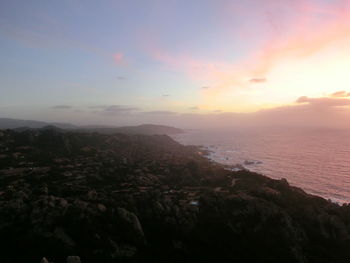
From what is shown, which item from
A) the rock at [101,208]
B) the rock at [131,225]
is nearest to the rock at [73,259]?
the rock at [131,225]

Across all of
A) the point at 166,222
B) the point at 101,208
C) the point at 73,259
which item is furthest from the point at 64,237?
the point at 166,222

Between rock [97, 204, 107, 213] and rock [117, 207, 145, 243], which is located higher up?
rock [97, 204, 107, 213]

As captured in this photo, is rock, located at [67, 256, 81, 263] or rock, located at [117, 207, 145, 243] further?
rock, located at [117, 207, 145, 243]

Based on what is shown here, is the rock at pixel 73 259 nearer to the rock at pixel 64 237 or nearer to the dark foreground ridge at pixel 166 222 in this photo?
the dark foreground ridge at pixel 166 222

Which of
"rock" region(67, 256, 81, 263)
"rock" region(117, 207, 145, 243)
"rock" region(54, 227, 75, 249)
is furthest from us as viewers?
"rock" region(117, 207, 145, 243)

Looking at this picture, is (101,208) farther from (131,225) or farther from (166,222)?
(166,222)

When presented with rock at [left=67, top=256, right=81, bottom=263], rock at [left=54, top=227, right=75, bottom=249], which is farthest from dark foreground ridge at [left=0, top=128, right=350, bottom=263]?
rock at [left=67, top=256, right=81, bottom=263]

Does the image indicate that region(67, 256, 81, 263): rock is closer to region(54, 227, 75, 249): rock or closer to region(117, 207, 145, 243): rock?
region(54, 227, 75, 249): rock

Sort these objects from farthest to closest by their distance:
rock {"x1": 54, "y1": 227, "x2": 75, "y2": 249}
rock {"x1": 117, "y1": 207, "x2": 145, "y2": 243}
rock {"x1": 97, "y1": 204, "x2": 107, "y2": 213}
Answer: rock {"x1": 97, "y1": 204, "x2": 107, "y2": 213} → rock {"x1": 117, "y1": 207, "x2": 145, "y2": 243} → rock {"x1": 54, "y1": 227, "x2": 75, "y2": 249}

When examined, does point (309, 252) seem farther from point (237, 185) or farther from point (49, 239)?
point (49, 239)
